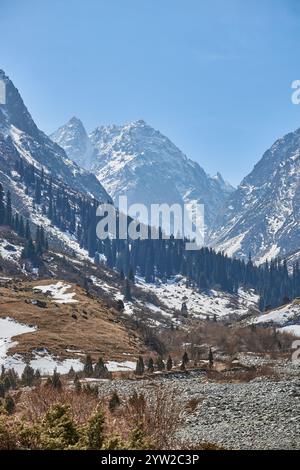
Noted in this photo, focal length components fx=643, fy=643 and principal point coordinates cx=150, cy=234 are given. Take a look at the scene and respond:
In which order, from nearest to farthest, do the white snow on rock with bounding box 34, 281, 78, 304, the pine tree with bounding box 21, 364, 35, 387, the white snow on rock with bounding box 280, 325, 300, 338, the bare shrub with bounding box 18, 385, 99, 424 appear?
the bare shrub with bounding box 18, 385, 99, 424
the pine tree with bounding box 21, 364, 35, 387
the white snow on rock with bounding box 280, 325, 300, 338
the white snow on rock with bounding box 34, 281, 78, 304

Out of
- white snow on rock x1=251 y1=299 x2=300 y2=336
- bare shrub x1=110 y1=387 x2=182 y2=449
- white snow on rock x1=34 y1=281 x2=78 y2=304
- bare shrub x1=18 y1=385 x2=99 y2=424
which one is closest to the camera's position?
→ bare shrub x1=110 y1=387 x2=182 y2=449

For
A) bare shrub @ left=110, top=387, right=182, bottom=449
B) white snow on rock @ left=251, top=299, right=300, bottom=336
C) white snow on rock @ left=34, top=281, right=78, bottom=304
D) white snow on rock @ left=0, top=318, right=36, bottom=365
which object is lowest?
bare shrub @ left=110, top=387, right=182, bottom=449

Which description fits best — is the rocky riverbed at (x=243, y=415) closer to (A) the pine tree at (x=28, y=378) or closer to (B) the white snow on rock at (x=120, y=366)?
(A) the pine tree at (x=28, y=378)

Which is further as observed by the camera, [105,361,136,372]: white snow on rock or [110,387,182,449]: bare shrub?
[105,361,136,372]: white snow on rock

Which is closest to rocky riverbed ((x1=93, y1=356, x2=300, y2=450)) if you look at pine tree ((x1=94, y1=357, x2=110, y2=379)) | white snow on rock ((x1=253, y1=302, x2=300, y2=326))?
pine tree ((x1=94, y1=357, x2=110, y2=379))

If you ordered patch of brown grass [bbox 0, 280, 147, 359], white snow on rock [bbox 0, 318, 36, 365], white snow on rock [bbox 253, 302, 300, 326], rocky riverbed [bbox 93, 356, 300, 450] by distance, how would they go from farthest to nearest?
white snow on rock [bbox 253, 302, 300, 326]
patch of brown grass [bbox 0, 280, 147, 359]
white snow on rock [bbox 0, 318, 36, 365]
rocky riverbed [bbox 93, 356, 300, 450]

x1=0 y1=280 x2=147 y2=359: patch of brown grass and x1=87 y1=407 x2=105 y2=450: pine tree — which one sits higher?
x1=0 y1=280 x2=147 y2=359: patch of brown grass

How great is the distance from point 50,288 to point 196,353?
6633cm

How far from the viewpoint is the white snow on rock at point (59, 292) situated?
15912 cm

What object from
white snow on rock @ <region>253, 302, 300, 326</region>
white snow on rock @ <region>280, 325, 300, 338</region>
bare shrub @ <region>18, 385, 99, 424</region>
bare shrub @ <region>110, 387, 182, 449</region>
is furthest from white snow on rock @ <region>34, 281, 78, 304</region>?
bare shrub @ <region>110, 387, 182, 449</region>

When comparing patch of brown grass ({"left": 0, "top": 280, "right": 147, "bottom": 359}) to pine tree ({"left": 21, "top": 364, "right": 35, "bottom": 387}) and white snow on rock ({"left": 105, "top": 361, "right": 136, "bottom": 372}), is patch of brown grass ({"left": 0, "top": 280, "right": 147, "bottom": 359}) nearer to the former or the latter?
white snow on rock ({"left": 105, "top": 361, "right": 136, "bottom": 372})

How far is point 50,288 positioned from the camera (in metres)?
176

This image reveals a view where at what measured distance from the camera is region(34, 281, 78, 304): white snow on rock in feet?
522

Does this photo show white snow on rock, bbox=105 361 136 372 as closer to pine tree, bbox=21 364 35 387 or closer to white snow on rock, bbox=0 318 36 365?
white snow on rock, bbox=0 318 36 365
